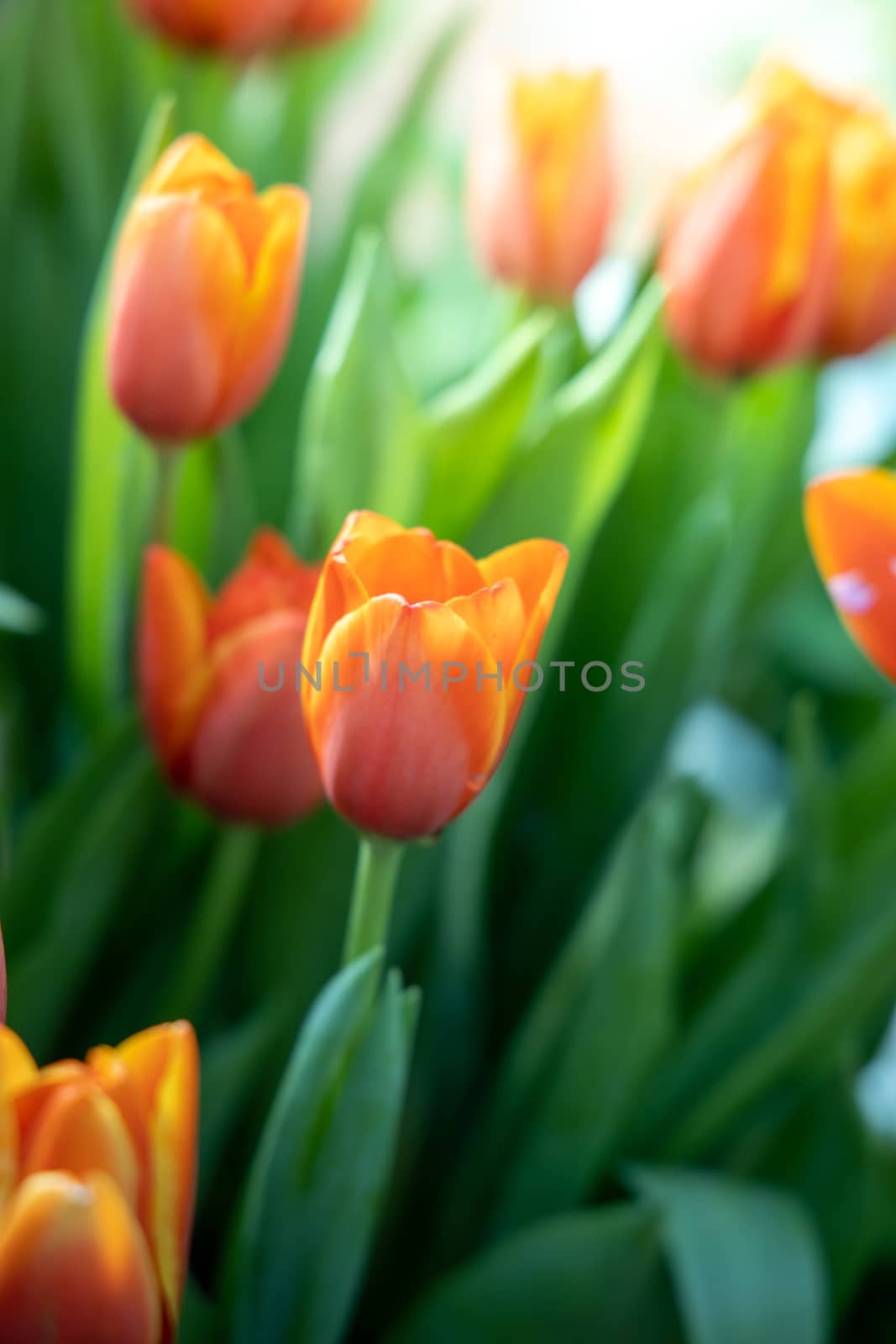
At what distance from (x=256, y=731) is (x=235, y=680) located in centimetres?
1

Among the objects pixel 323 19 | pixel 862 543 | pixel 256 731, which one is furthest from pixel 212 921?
pixel 323 19

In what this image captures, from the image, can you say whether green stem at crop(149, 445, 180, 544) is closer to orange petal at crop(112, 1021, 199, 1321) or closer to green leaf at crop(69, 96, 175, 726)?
green leaf at crop(69, 96, 175, 726)

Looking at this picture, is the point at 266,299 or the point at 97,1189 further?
the point at 266,299

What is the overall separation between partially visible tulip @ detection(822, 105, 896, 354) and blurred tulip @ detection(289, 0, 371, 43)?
181 millimetres

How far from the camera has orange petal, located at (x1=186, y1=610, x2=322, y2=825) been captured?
294mm

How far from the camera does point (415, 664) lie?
22 cm

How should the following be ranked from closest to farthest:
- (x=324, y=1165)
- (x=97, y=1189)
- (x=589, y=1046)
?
(x=97, y=1189), (x=324, y=1165), (x=589, y=1046)

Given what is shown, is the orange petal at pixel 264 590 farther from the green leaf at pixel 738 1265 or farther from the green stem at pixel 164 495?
the green leaf at pixel 738 1265

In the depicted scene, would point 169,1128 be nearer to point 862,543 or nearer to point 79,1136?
point 79,1136

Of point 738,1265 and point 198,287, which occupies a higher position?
point 198,287

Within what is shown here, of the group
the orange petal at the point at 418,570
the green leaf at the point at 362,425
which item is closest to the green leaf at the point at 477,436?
the green leaf at the point at 362,425

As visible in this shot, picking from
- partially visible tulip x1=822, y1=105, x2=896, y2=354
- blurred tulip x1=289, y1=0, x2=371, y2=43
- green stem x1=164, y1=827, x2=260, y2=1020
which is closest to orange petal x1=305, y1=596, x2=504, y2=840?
green stem x1=164, y1=827, x2=260, y2=1020

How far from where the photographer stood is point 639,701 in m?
0.43

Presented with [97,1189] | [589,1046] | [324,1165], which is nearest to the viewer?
[97,1189]
